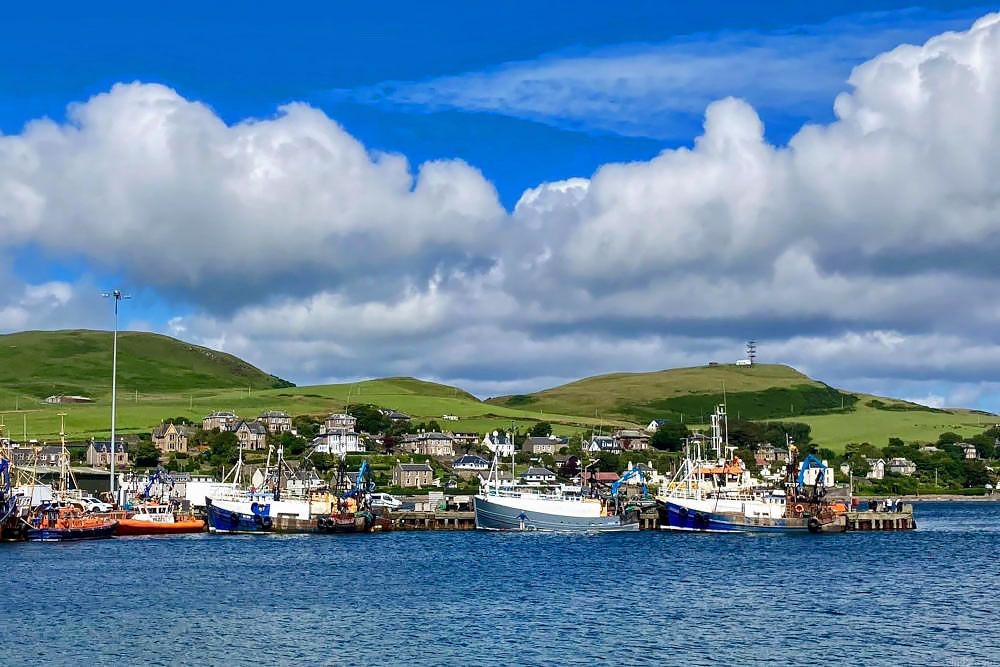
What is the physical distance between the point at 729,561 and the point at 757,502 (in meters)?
40.4

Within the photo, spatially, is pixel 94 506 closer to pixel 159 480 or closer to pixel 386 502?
pixel 159 480

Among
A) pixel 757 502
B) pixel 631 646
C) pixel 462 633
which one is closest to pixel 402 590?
pixel 462 633

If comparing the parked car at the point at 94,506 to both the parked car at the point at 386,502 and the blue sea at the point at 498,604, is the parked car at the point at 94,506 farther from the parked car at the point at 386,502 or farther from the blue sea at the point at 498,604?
the parked car at the point at 386,502

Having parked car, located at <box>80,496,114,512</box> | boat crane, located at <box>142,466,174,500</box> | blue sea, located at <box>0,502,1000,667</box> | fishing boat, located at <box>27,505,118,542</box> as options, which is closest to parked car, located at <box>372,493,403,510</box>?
boat crane, located at <box>142,466,174,500</box>

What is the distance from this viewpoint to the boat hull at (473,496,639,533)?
14350 cm

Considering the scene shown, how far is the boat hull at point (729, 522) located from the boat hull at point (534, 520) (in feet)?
24.2

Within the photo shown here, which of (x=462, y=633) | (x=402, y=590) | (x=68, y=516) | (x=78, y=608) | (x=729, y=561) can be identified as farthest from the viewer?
(x=68, y=516)

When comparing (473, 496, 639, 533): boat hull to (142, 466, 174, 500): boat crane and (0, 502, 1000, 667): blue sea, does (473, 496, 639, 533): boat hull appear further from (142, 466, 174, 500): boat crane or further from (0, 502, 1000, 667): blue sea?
(142, 466, 174, 500): boat crane

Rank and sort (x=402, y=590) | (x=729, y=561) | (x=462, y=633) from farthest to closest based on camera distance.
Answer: (x=729, y=561), (x=402, y=590), (x=462, y=633)

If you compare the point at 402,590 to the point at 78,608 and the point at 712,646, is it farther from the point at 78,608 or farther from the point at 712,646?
the point at 712,646

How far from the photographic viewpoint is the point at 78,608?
7256 centimetres

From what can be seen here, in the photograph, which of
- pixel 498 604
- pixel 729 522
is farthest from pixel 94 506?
pixel 498 604

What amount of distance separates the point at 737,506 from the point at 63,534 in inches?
2816

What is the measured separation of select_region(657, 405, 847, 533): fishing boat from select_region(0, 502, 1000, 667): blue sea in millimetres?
19037
